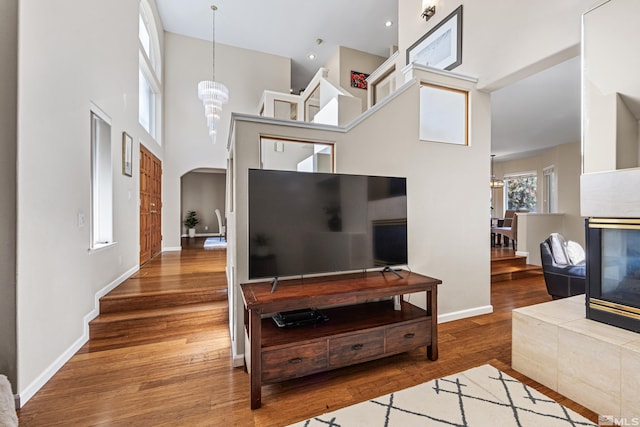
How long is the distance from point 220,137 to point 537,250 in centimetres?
786

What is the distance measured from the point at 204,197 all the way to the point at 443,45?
9091 mm

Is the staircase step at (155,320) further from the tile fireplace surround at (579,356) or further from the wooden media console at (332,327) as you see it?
the tile fireplace surround at (579,356)

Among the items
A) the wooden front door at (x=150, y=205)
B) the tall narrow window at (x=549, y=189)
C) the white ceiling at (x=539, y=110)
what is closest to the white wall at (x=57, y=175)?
the wooden front door at (x=150, y=205)

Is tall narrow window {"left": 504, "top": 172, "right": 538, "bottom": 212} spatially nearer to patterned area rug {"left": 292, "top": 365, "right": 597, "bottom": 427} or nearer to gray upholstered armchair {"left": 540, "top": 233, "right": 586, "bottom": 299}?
gray upholstered armchair {"left": 540, "top": 233, "right": 586, "bottom": 299}

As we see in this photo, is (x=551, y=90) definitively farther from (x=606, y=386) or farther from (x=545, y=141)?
(x=606, y=386)

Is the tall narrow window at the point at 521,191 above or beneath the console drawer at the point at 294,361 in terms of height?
above

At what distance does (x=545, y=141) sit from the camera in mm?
6816

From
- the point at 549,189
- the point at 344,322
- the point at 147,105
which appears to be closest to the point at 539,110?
the point at 549,189

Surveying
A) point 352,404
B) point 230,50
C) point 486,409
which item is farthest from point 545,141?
point 230,50

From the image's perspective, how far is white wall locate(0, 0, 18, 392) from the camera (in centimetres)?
184

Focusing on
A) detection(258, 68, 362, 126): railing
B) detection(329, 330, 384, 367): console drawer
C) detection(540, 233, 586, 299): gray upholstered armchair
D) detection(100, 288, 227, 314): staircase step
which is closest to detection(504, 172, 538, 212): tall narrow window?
detection(540, 233, 586, 299): gray upholstered armchair

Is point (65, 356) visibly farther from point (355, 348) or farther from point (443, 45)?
point (443, 45)

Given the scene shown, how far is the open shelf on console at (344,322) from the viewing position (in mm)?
2051

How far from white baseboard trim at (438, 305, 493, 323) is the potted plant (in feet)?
29.3
